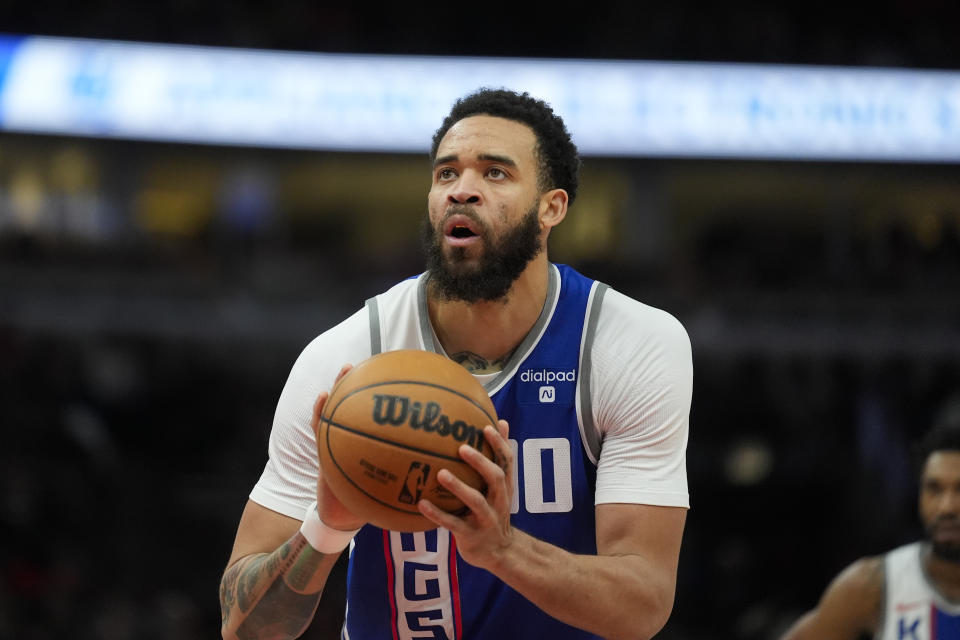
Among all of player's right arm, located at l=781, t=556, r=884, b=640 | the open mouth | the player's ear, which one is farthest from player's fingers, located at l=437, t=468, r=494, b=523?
player's right arm, located at l=781, t=556, r=884, b=640

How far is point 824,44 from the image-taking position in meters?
15.0

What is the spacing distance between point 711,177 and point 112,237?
1050 cm

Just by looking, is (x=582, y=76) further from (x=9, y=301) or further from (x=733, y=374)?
(x=9, y=301)

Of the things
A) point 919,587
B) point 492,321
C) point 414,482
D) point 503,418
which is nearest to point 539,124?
point 492,321

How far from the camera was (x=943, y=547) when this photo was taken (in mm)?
5070

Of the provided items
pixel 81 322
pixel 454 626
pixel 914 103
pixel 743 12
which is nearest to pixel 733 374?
pixel 914 103

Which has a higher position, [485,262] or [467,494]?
[485,262]

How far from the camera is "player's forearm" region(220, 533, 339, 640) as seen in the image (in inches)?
124

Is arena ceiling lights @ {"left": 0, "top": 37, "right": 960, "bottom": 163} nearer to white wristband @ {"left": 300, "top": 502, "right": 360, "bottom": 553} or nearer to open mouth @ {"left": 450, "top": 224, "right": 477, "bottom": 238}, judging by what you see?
open mouth @ {"left": 450, "top": 224, "right": 477, "bottom": 238}

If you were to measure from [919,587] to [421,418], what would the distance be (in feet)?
10.8

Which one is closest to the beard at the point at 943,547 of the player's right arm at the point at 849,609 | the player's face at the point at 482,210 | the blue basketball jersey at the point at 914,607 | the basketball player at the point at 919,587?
the basketball player at the point at 919,587

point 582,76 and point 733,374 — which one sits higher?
point 582,76

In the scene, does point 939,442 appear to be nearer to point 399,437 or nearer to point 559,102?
point 399,437

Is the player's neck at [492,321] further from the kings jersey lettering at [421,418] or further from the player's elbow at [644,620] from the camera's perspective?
the player's elbow at [644,620]
